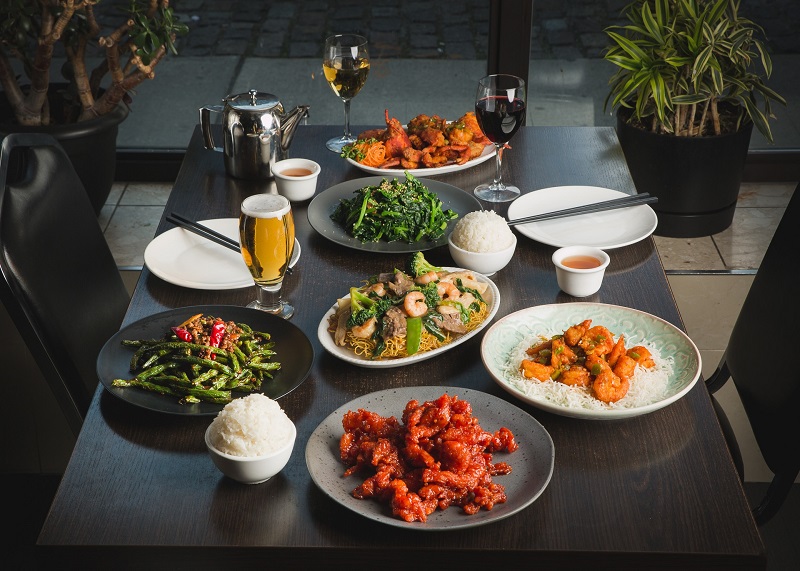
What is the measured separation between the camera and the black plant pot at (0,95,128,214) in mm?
3590

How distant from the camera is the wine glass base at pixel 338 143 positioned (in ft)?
8.20

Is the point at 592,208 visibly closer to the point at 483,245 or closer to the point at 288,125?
the point at 483,245

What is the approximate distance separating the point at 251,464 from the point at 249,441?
0.03 meters

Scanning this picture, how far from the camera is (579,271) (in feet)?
5.63

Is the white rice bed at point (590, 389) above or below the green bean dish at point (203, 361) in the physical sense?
below

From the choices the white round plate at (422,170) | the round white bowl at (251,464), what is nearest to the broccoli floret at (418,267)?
the round white bowl at (251,464)

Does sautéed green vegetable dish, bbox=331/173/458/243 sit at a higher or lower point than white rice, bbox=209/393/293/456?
lower

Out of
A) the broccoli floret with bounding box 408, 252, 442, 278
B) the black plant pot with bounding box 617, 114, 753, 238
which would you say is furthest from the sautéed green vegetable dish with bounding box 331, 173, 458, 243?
the black plant pot with bounding box 617, 114, 753, 238

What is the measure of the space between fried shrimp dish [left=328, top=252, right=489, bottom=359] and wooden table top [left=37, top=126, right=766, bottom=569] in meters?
0.04

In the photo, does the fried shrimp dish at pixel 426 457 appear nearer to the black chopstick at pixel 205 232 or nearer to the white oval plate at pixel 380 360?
the white oval plate at pixel 380 360

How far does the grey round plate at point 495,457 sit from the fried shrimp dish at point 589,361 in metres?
0.13

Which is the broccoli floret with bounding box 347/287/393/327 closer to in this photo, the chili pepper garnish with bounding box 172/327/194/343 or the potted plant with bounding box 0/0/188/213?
the chili pepper garnish with bounding box 172/327/194/343

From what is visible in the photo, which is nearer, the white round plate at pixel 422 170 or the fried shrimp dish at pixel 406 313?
the fried shrimp dish at pixel 406 313

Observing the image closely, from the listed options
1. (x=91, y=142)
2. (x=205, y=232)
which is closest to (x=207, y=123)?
(x=205, y=232)
